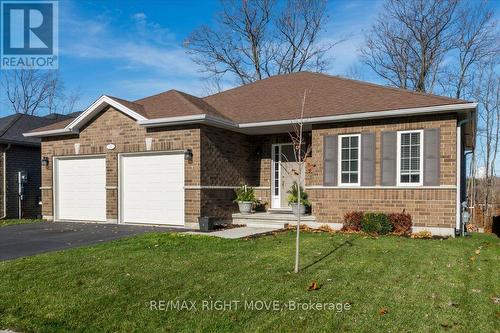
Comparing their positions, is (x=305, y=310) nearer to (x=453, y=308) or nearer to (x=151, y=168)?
(x=453, y=308)

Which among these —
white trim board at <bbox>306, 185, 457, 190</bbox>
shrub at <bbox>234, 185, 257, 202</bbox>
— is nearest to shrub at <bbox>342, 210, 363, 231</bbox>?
white trim board at <bbox>306, 185, 457, 190</bbox>

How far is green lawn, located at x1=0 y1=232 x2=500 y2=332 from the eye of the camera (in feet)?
14.3

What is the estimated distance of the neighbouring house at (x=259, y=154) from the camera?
34.9 feet

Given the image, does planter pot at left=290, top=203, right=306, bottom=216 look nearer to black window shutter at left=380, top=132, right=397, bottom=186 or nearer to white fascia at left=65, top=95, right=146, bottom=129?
black window shutter at left=380, top=132, right=397, bottom=186

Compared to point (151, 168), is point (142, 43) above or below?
above

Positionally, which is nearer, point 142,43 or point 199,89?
point 142,43

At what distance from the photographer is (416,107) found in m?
10.5

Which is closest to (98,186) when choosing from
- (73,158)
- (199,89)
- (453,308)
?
(73,158)

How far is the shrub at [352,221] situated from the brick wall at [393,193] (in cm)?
31

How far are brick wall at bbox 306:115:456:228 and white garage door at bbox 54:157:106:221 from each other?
23.5ft

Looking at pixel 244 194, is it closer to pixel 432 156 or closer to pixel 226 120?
pixel 226 120

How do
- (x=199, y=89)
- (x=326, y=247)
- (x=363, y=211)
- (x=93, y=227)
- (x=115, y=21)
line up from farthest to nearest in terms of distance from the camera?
(x=199, y=89), (x=115, y=21), (x=93, y=227), (x=363, y=211), (x=326, y=247)

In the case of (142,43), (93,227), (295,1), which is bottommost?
(93,227)

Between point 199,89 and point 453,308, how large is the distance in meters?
30.4
